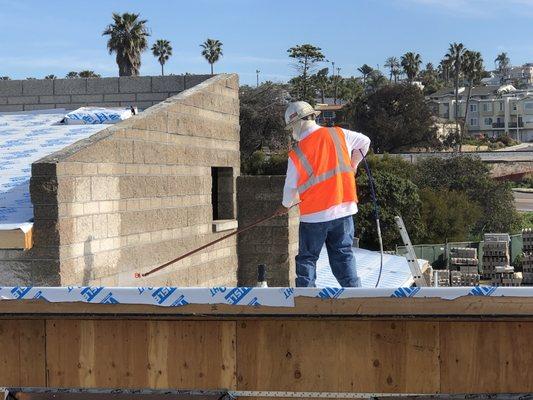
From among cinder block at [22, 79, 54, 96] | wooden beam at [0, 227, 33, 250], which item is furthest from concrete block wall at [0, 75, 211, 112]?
wooden beam at [0, 227, 33, 250]

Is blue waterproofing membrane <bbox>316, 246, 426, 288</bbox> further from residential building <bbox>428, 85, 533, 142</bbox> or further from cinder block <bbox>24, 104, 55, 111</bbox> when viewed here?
residential building <bbox>428, 85, 533, 142</bbox>

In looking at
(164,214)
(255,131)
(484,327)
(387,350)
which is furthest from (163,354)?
(255,131)

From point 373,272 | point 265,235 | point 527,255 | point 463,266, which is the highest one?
point 265,235

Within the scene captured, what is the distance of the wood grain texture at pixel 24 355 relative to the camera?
14.7 ft

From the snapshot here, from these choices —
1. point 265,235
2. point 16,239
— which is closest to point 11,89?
point 265,235

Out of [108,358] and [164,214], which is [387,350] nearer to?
[108,358]

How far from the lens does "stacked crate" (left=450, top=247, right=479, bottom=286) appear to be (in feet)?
116

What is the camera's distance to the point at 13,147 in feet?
37.0

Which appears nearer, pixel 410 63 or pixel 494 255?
pixel 494 255

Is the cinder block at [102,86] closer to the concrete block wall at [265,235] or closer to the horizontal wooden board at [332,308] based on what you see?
the concrete block wall at [265,235]

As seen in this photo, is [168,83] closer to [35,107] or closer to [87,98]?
[87,98]

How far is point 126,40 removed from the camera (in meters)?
45.5

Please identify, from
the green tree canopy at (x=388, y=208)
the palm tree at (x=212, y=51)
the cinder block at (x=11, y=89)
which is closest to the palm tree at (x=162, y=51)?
the palm tree at (x=212, y=51)

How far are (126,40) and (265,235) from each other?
111ft
